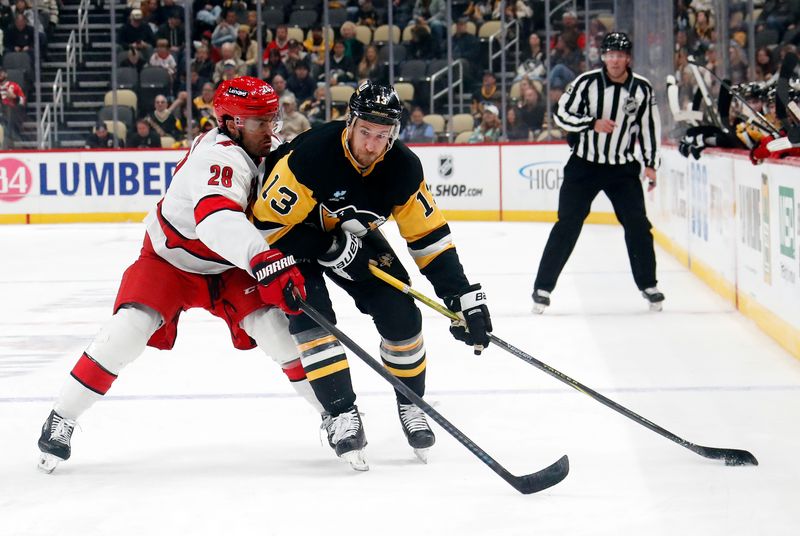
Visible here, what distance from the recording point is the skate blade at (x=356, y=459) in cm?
304

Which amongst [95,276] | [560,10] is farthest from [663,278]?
[560,10]

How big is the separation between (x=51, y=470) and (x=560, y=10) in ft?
30.9

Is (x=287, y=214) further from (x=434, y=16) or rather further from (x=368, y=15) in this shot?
(x=368, y=15)

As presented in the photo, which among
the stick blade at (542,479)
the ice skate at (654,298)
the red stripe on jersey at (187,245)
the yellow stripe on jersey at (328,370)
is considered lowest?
the ice skate at (654,298)

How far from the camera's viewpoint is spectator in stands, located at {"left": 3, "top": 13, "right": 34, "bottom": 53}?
12.3 m

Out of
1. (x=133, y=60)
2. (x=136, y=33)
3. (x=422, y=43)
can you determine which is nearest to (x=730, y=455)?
(x=422, y=43)

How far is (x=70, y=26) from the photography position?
12.6 m

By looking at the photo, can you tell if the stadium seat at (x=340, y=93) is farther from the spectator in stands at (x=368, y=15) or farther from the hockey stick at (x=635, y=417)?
the hockey stick at (x=635, y=417)

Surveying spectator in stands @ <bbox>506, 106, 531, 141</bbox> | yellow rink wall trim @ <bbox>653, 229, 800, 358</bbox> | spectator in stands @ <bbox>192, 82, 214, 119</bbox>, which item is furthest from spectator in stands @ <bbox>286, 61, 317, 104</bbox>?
yellow rink wall trim @ <bbox>653, 229, 800, 358</bbox>

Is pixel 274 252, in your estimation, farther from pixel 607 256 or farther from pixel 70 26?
pixel 70 26

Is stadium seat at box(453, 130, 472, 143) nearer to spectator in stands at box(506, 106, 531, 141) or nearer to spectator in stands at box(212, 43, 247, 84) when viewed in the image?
spectator in stands at box(506, 106, 531, 141)

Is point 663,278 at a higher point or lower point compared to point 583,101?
lower

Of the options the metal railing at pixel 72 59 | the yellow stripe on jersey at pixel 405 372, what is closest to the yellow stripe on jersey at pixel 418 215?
the yellow stripe on jersey at pixel 405 372

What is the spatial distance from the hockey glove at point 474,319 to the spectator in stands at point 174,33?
32.2 ft
